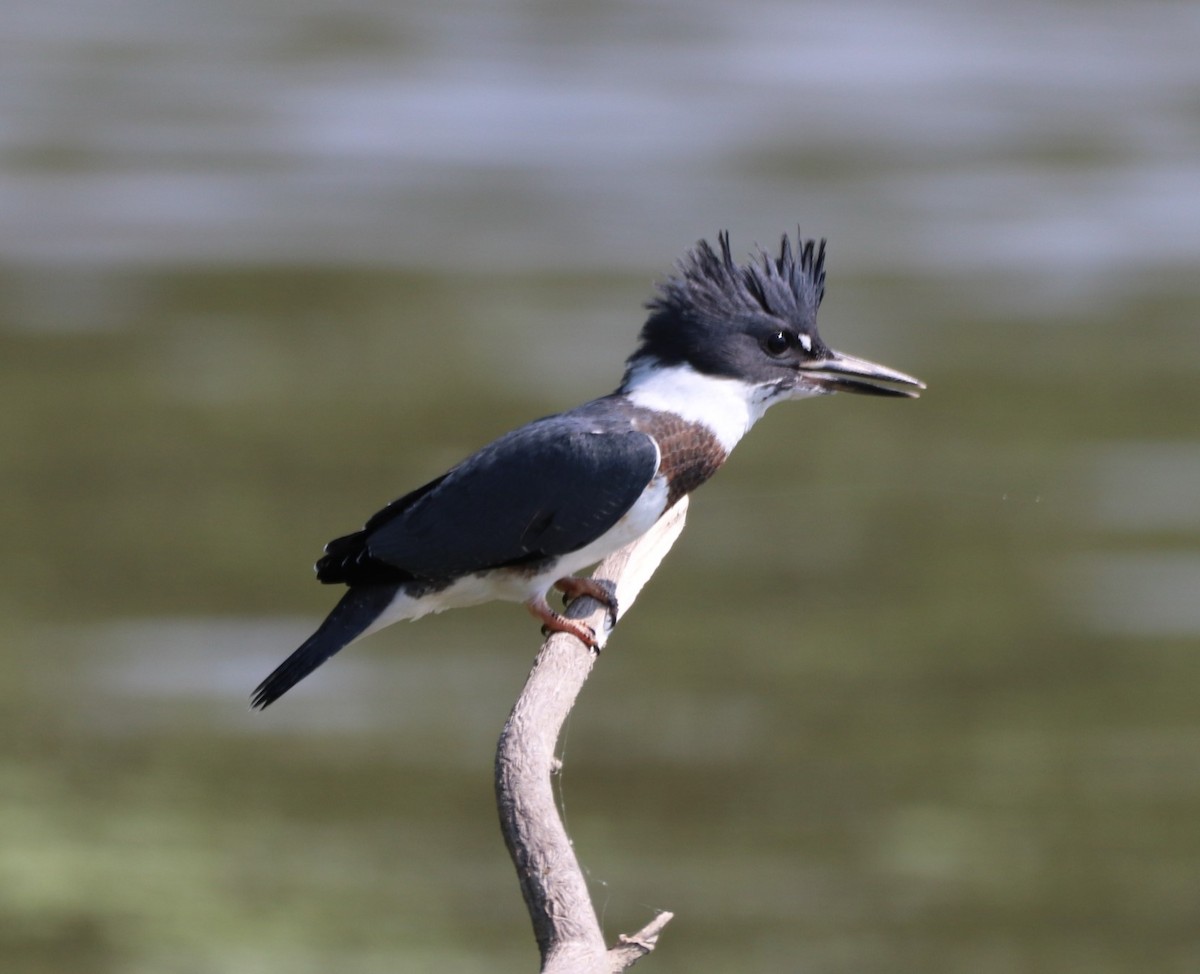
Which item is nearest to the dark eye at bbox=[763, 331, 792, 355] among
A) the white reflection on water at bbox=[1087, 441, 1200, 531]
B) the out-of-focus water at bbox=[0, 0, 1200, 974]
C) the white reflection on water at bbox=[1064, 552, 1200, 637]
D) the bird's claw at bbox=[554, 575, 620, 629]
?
the bird's claw at bbox=[554, 575, 620, 629]

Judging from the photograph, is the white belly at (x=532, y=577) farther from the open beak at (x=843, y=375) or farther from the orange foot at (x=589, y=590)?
the open beak at (x=843, y=375)

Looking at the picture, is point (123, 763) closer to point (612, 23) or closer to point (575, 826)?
point (575, 826)

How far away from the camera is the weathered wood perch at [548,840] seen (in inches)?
109

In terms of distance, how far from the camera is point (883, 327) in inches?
577

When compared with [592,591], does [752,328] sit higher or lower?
higher

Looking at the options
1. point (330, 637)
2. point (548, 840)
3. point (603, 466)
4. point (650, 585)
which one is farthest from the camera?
point (650, 585)

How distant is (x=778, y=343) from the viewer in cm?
393

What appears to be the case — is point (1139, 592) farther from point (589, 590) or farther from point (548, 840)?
point (548, 840)

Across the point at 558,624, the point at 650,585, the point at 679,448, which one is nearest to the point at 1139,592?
the point at 650,585

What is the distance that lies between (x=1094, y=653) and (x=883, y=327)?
18.6 ft

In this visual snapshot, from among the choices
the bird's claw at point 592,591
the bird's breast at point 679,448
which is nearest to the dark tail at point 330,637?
the bird's claw at point 592,591

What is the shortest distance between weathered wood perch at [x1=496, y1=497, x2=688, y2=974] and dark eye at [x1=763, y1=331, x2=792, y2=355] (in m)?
0.77

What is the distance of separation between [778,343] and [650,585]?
6.04 m

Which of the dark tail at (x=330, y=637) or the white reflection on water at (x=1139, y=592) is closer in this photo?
the dark tail at (x=330, y=637)
